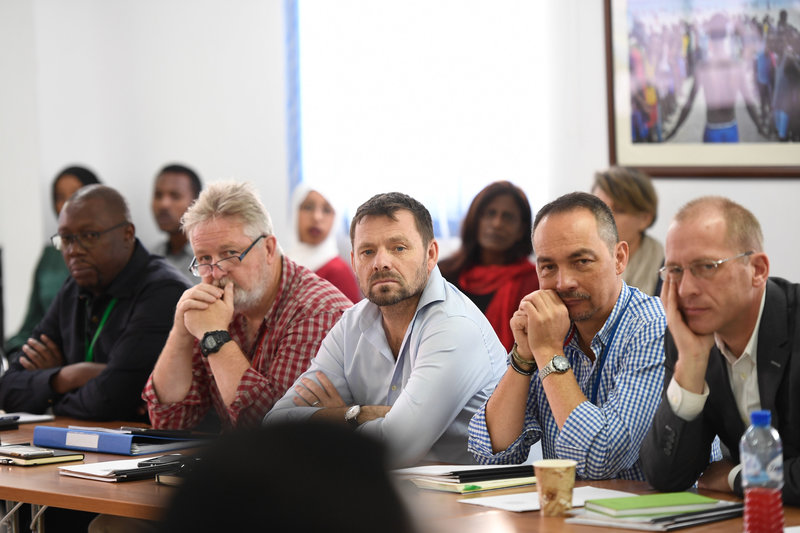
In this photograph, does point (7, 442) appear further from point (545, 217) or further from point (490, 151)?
point (490, 151)

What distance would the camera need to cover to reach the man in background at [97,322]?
3479 millimetres

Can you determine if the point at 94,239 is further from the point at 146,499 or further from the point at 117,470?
the point at 146,499

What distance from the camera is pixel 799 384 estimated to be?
197cm

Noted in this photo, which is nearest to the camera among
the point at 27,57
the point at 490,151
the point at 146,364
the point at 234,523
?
the point at 234,523

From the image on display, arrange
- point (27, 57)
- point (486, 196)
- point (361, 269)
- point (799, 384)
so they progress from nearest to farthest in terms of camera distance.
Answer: point (799, 384)
point (361, 269)
point (486, 196)
point (27, 57)

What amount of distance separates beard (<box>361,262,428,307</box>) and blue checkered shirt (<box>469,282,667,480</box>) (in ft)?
1.58

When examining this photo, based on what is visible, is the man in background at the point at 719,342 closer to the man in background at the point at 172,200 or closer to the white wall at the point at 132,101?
the white wall at the point at 132,101

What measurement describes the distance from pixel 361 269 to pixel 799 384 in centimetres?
130

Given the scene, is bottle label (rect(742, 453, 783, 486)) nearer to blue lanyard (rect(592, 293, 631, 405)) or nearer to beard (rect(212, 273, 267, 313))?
blue lanyard (rect(592, 293, 631, 405))

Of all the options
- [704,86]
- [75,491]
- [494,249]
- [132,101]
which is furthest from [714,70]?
[132,101]

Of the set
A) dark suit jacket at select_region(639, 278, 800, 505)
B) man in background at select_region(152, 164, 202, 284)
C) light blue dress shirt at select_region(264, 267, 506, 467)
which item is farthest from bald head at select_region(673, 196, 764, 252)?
man in background at select_region(152, 164, 202, 284)

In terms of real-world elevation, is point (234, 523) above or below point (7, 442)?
above

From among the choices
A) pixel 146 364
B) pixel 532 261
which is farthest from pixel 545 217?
pixel 532 261

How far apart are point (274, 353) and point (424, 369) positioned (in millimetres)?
746
